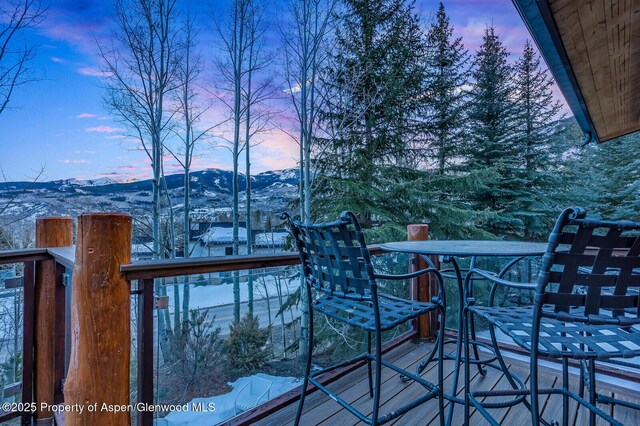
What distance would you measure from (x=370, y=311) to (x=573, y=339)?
2.58 feet

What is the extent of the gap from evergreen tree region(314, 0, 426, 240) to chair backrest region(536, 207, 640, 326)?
20.2 feet

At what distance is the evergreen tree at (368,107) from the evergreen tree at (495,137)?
2537 millimetres

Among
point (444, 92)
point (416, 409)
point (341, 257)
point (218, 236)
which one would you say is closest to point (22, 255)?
point (341, 257)

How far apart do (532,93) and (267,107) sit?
821cm

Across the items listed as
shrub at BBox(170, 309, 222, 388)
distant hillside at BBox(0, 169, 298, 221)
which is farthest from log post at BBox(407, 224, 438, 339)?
distant hillside at BBox(0, 169, 298, 221)

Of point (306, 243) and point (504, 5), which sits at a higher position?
point (504, 5)

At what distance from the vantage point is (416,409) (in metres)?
1.96

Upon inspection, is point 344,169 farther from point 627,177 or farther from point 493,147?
point 627,177

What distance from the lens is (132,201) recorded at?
7953mm

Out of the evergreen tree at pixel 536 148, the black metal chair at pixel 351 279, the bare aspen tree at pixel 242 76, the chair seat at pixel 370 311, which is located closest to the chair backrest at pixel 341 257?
the black metal chair at pixel 351 279

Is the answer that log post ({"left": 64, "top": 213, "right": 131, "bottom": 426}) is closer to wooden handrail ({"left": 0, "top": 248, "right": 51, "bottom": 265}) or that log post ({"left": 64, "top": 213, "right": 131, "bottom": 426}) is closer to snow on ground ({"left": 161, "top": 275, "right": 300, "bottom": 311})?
snow on ground ({"left": 161, "top": 275, "right": 300, "bottom": 311})

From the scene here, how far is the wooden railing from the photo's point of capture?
123 centimetres

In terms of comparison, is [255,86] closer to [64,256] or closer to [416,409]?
[64,256]

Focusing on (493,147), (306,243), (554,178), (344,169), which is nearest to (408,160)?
(344,169)
